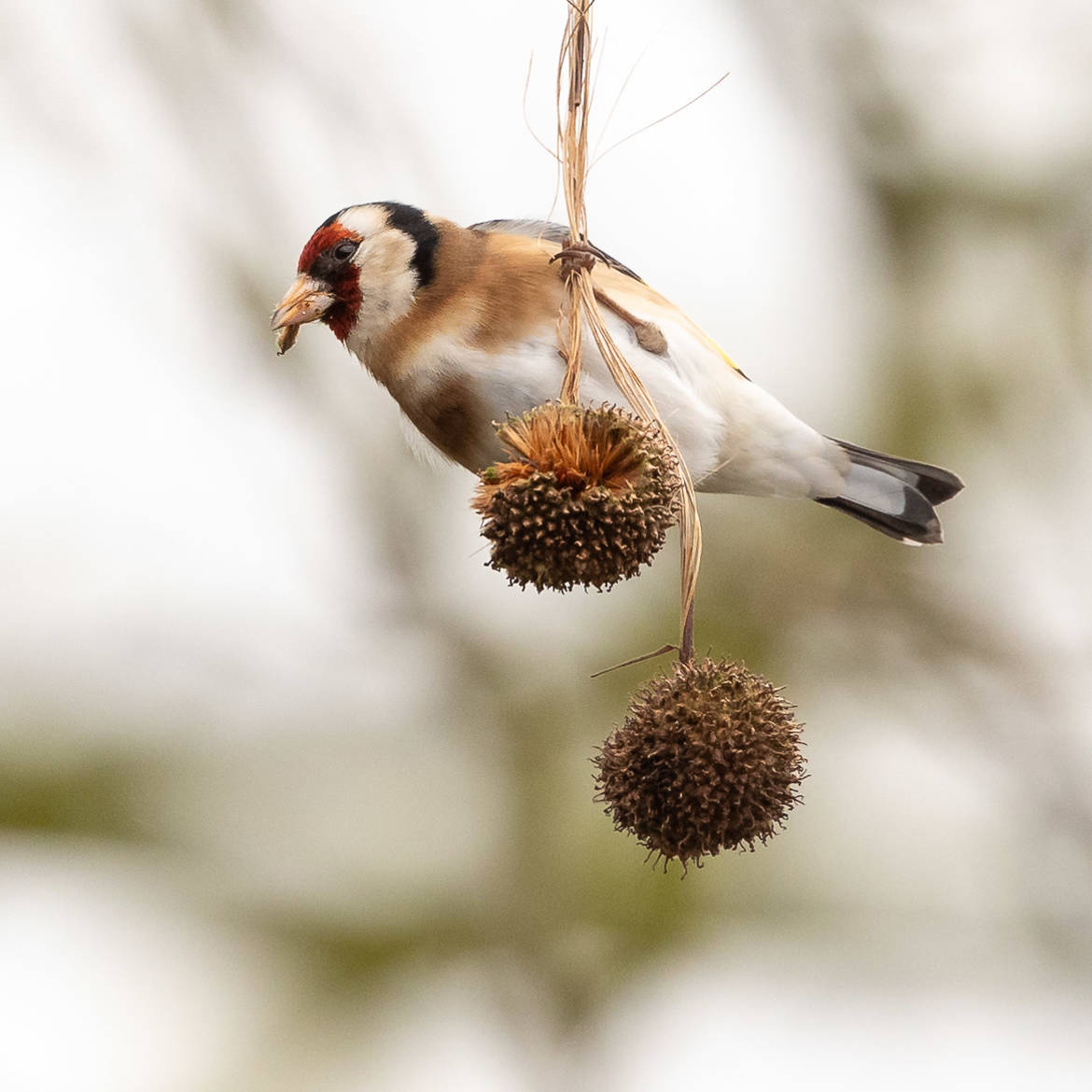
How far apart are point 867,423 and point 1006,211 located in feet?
1.87

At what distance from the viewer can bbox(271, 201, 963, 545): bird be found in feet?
4.52

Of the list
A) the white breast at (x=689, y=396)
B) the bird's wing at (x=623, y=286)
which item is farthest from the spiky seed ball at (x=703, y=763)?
the bird's wing at (x=623, y=286)

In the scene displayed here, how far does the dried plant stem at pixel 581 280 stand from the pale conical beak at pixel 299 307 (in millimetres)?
282

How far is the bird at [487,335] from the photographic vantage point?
4.52ft

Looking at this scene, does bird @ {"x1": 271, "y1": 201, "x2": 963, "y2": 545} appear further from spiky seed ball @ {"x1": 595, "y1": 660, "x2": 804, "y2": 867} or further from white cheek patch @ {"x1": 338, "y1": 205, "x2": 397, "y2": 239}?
spiky seed ball @ {"x1": 595, "y1": 660, "x2": 804, "y2": 867}

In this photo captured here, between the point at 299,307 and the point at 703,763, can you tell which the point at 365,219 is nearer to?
the point at 299,307

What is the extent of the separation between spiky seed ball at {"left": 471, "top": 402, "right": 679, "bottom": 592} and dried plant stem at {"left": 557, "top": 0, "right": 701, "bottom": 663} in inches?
2.7

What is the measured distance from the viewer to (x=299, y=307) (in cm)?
133

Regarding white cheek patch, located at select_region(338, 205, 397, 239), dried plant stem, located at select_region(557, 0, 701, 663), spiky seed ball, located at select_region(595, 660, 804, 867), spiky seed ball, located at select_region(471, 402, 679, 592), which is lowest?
spiky seed ball, located at select_region(595, 660, 804, 867)

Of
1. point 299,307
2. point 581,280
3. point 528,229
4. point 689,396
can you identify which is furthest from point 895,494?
point 299,307

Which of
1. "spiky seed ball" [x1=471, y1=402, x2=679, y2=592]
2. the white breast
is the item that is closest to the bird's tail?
the white breast

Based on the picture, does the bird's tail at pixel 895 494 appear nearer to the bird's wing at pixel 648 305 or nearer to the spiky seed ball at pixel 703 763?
the bird's wing at pixel 648 305

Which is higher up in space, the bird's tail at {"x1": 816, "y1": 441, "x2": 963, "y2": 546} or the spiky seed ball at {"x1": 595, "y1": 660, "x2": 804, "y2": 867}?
the bird's tail at {"x1": 816, "y1": 441, "x2": 963, "y2": 546}

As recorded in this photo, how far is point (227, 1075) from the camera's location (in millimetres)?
2838
